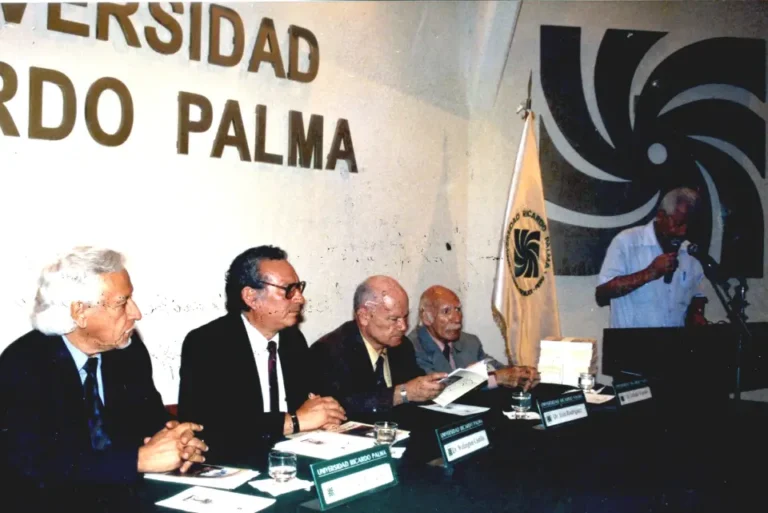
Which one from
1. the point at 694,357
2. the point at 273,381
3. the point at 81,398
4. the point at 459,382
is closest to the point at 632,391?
the point at 694,357

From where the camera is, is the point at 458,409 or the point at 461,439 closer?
the point at 461,439

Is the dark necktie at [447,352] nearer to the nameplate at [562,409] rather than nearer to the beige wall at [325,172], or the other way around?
the beige wall at [325,172]

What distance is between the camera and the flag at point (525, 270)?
4.80 m

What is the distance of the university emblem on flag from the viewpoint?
484 cm

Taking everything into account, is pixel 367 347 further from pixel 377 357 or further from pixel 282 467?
pixel 282 467

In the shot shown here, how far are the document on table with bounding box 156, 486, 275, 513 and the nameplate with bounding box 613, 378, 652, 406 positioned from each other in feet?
6.04

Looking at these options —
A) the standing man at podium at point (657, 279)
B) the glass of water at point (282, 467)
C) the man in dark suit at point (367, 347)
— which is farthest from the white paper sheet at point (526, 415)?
the standing man at podium at point (657, 279)

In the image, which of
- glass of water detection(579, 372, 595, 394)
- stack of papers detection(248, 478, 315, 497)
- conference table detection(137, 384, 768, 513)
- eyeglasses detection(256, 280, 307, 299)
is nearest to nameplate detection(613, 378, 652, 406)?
conference table detection(137, 384, 768, 513)

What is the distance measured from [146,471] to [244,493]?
0.29 m

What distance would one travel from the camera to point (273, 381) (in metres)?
2.94

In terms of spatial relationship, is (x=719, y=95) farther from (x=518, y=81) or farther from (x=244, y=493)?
(x=244, y=493)

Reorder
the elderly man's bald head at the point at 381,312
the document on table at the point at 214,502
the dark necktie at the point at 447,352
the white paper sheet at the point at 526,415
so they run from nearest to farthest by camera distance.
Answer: the document on table at the point at 214,502 → the white paper sheet at the point at 526,415 → the elderly man's bald head at the point at 381,312 → the dark necktie at the point at 447,352

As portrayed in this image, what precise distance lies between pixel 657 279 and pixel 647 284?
0.18 m

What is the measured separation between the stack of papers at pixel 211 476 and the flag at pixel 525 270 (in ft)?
9.61
